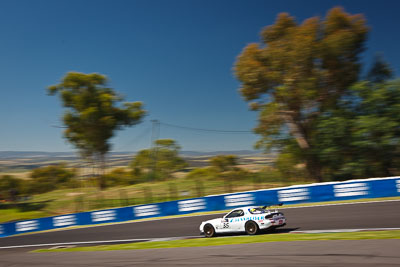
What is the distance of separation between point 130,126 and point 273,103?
81.3 feet

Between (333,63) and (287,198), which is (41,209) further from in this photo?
(333,63)

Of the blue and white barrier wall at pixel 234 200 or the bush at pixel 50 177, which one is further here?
the bush at pixel 50 177

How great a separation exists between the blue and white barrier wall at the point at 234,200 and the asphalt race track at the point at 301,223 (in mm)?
1875

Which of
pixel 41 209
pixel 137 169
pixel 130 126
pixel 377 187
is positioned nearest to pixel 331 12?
pixel 377 187

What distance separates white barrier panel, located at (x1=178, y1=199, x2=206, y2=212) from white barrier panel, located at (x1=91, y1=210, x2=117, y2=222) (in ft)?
17.5

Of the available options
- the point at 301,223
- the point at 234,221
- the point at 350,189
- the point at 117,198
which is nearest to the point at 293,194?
the point at 350,189

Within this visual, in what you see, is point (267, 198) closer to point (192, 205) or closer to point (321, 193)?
point (321, 193)

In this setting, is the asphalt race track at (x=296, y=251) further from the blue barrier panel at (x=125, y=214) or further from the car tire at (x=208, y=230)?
the blue barrier panel at (x=125, y=214)

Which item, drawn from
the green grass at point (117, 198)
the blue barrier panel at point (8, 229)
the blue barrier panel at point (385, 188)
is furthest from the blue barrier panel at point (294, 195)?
the blue barrier panel at point (8, 229)

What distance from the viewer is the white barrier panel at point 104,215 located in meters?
26.0

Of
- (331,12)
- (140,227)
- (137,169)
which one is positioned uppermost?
(331,12)

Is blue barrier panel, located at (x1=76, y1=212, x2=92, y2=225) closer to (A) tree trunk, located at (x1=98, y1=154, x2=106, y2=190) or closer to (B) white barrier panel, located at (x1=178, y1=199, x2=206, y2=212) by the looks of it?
(B) white barrier panel, located at (x1=178, y1=199, x2=206, y2=212)

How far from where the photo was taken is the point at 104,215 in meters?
26.3

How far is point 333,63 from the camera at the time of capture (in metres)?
32.8
